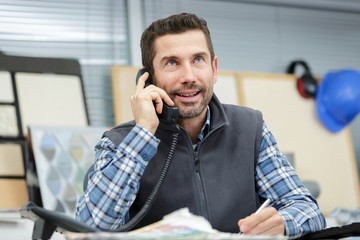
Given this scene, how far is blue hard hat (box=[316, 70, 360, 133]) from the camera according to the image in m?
3.44

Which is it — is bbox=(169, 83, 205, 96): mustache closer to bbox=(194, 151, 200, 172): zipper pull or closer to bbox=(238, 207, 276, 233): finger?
bbox=(194, 151, 200, 172): zipper pull

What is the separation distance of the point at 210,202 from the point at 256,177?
0.19 metres

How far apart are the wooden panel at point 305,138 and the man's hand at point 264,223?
Result: 228cm

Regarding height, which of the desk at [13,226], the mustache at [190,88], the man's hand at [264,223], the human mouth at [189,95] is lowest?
the desk at [13,226]

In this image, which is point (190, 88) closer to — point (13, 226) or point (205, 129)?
point (205, 129)

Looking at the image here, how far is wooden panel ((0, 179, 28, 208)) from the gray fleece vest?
1.36 metres

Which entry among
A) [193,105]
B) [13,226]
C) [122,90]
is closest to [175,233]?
[193,105]

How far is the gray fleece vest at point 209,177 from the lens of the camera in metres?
1.41

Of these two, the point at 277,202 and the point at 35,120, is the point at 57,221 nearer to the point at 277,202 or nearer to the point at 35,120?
the point at 277,202

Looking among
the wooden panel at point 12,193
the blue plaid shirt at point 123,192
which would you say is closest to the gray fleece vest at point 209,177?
the blue plaid shirt at point 123,192

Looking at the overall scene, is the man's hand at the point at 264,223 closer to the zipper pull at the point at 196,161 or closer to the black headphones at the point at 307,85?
the zipper pull at the point at 196,161

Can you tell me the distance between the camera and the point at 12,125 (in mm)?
2770

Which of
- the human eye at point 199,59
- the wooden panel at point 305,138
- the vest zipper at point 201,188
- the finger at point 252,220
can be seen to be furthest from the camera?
the wooden panel at point 305,138

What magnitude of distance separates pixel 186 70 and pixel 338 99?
2252 millimetres
